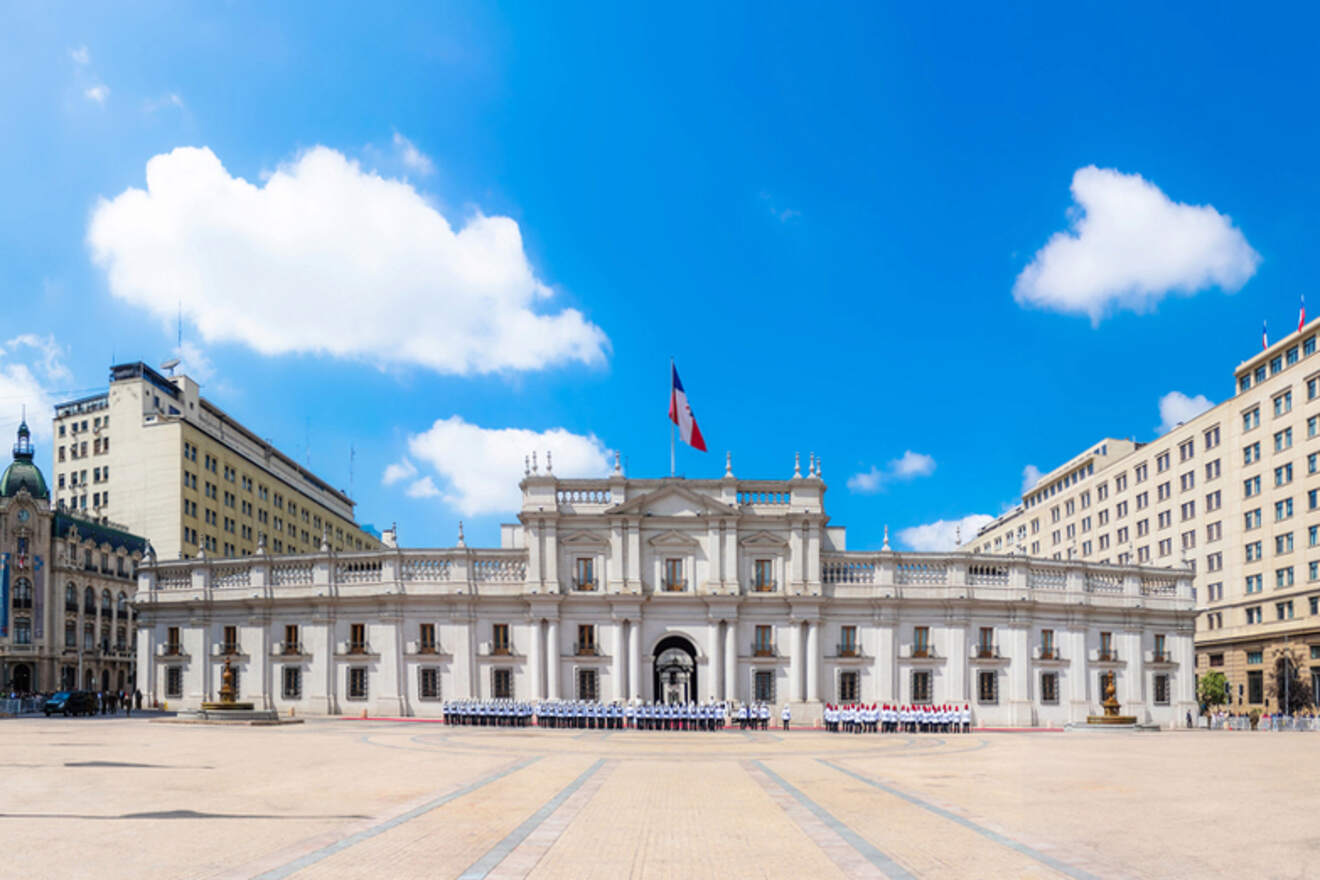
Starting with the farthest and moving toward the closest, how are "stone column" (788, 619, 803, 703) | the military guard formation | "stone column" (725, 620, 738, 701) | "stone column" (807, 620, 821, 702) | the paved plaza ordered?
"stone column" (788, 619, 803, 703) → "stone column" (725, 620, 738, 701) → "stone column" (807, 620, 821, 702) → the military guard formation → the paved plaza

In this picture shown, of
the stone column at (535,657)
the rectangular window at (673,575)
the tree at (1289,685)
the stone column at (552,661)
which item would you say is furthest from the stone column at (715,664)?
the tree at (1289,685)

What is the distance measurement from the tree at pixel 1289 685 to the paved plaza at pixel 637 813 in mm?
47199

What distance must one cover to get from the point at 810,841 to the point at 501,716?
141 feet

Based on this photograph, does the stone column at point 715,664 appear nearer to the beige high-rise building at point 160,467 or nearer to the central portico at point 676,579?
the central portico at point 676,579

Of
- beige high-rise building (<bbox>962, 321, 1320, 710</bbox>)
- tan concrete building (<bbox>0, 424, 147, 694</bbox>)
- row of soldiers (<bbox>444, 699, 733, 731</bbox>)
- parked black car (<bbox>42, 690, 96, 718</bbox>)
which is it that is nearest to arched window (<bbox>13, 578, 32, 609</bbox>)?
tan concrete building (<bbox>0, 424, 147, 694</bbox>)

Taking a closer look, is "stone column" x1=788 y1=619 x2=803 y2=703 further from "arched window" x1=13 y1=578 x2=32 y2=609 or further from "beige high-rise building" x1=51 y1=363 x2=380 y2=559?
"arched window" x1=13 y1=578 x2=32 y2=609

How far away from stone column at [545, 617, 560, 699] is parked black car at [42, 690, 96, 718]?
83.9 ft

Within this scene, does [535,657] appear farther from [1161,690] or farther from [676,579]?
[1161,690]

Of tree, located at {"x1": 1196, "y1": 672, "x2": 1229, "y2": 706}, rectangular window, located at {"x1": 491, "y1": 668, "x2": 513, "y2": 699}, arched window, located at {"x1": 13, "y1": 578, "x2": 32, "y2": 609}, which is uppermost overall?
arched window, located at {"x1": 13, "y1": 578, "x2": 32, "y2": 609}

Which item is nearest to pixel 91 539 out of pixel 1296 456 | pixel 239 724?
pixel 239 724

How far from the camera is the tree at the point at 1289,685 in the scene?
7762cm

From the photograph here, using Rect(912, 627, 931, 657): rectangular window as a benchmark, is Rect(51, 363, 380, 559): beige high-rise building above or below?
above

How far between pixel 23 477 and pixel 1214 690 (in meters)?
96.6

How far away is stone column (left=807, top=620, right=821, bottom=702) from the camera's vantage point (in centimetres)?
6525
